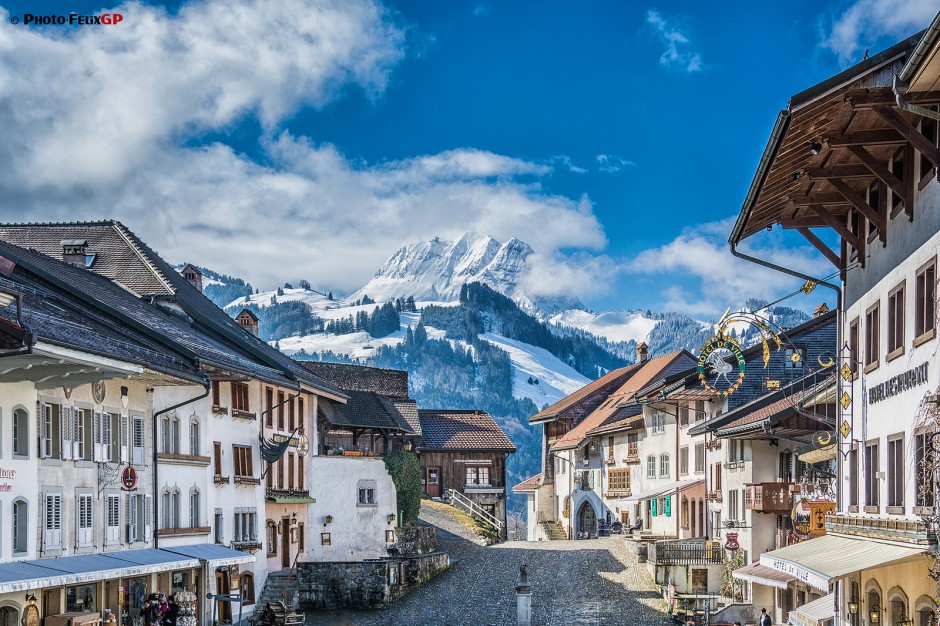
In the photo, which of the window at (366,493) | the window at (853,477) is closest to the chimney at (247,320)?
the window at (366,493)

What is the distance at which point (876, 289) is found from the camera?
93.9ft

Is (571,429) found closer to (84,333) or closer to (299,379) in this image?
(299,379)

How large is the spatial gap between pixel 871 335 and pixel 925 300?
18.0 ft

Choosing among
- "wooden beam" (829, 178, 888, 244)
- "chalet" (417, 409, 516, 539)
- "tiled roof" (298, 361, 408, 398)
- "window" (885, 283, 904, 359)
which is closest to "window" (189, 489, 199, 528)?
"wooden beam" (829, 178, 888, 244)

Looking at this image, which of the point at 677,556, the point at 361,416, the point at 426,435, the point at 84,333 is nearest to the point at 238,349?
the point at 361,416

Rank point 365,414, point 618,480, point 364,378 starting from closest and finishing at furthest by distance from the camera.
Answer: point 365,414
point 618,480
point 364,378

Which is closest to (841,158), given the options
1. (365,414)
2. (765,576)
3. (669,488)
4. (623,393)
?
(765,576)

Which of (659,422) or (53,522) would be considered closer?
(53,522)

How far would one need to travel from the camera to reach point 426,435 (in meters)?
108

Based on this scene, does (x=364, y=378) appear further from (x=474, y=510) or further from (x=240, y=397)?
(x=240, y=397)

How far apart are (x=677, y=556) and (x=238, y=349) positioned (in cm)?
2027

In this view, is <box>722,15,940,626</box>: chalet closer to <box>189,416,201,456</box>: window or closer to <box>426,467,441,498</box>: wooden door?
<box>189,416,201,456</box>: window

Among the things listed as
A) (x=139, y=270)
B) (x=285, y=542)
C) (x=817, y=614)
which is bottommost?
(x=285, y=542)

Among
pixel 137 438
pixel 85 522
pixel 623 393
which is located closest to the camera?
pixel 85 522
